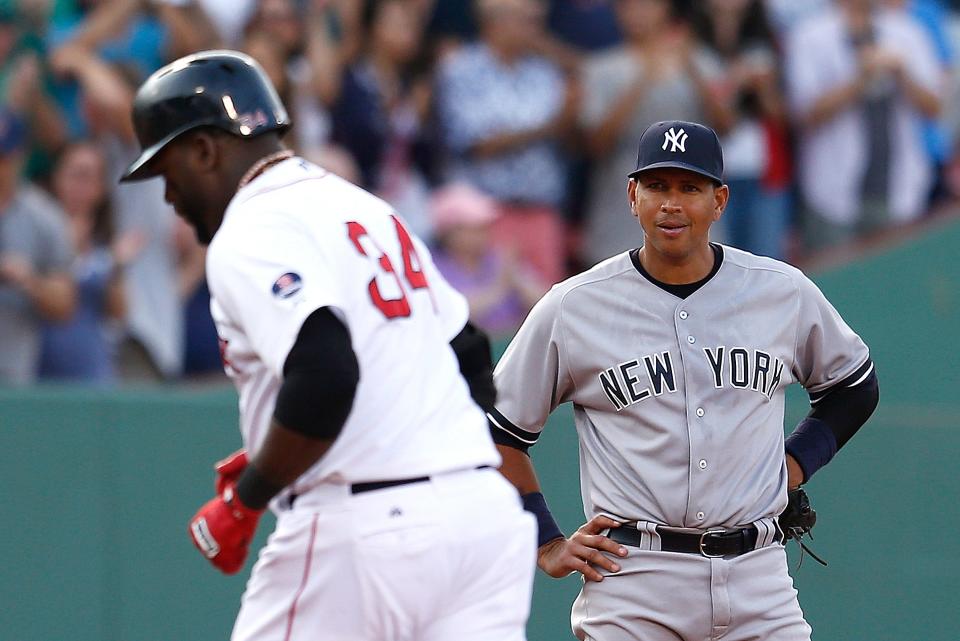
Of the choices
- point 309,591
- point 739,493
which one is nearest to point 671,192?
point 739,493

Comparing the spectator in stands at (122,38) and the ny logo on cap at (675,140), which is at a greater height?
the spectator in stands at (122,38)

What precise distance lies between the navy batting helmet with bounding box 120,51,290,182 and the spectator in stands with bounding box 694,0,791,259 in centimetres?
456

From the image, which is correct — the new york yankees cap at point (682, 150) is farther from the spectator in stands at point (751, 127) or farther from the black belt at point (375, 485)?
the spectator in stands at point (751, 127)

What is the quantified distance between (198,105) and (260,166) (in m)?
0.19

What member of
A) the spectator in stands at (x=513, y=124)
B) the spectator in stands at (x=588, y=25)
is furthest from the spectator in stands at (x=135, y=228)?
the spectator in stands at (x=588, y=25)

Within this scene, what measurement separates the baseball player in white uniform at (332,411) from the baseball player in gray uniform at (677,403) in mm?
654

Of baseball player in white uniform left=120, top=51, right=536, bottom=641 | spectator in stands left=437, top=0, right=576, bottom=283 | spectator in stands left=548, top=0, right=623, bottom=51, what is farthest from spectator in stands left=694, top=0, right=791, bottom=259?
baseball player in white uniform left=120, top=51, right=536, bottom=641

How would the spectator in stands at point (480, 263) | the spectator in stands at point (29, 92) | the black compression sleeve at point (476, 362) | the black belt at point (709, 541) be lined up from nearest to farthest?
the black compression sleeve at point (476, 362) < the black belt at point (709, 541) < the spectator in stands at point (29, 92) < the spectator in stands at point (480, 263)

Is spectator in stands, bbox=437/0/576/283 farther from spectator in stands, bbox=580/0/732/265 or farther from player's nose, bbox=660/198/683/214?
player's nose, bbox=660/198/683/214

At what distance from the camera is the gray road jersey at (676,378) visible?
3785mm

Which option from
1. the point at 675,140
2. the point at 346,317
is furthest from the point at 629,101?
the point at 346,317

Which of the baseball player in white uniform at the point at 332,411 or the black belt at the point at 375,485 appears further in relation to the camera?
the black belt at the point at 375,485

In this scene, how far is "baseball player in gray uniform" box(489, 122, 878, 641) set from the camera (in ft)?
12.4

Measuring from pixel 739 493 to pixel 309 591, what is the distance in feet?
4.12
